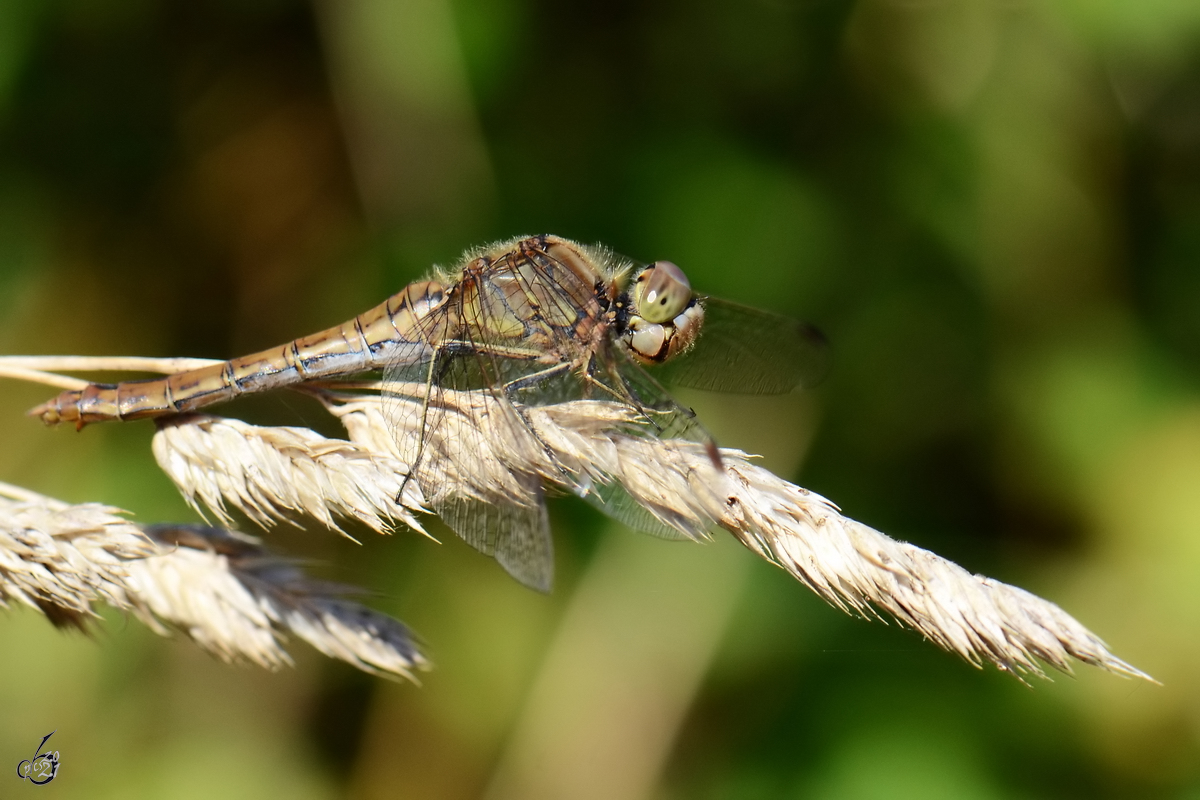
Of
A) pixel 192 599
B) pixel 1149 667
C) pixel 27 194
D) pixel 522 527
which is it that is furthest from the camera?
pixel 27 194

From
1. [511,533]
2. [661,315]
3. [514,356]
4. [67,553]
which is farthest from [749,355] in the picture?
[67,553]

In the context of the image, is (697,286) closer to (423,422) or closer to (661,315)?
(661,315)

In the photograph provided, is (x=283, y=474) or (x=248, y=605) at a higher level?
(x=283, y=474)

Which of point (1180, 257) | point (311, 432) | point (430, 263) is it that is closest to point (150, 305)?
point (430, 263)

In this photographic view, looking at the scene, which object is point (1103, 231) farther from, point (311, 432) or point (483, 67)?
point (311, 432)

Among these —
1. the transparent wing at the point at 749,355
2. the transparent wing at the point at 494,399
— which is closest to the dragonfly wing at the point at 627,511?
the transparent wing at the point at 494,399

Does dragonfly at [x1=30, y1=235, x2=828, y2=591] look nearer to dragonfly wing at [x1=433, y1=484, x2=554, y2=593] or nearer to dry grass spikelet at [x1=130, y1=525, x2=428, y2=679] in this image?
dragonfly wing at [x1=433, y1=484, x2=554, y2=593]
